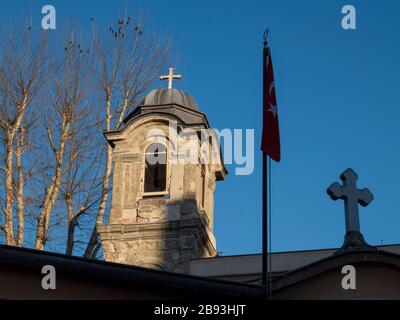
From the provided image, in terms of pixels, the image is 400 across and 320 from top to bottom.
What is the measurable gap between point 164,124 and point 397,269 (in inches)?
522

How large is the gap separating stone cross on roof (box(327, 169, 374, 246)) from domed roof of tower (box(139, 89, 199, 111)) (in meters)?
12.0

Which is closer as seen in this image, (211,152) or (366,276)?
(366,276)

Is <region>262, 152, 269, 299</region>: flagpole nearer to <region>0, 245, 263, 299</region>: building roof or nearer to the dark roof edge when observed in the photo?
<region>0, 245, 263, 299</region>: building roof

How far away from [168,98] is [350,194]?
12457 millimetres

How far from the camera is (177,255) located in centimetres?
2194

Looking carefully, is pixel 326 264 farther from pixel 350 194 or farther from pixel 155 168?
pixel 155 168

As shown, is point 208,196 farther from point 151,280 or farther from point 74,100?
point 151,280

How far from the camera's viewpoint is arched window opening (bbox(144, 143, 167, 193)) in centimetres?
2344

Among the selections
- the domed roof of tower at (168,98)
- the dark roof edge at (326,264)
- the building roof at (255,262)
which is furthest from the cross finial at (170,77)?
the dark roof edge at (326,264)

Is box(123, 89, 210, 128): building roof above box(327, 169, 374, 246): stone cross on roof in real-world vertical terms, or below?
above

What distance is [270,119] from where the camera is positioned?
41.1 ft

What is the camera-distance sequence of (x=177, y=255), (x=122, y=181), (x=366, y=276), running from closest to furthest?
(x=366, y=276)
(x=177, y=255)
(x=122, y=181)

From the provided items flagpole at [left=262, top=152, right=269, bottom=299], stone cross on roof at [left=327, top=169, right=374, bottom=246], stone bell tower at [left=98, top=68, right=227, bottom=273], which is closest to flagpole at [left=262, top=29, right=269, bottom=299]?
flagpole at [left=262, top=152, right=269, bottom=299]

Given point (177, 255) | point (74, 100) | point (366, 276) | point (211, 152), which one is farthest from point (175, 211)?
point (366, 276)
